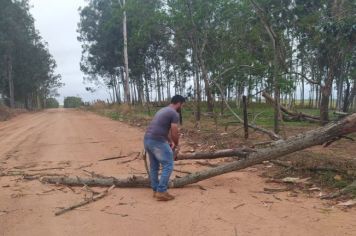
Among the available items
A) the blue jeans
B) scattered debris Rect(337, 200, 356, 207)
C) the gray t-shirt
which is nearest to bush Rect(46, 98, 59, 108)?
the blue jeans

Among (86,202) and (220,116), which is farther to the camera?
(220,116)

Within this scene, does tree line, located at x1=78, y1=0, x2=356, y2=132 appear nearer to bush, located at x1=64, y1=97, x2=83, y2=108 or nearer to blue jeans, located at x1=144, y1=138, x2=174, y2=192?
blue jeans, located at x1=144, y1=138, x2=174, y2=192

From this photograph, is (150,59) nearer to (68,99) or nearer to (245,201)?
(245,201)

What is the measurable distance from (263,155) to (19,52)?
46.8 metres

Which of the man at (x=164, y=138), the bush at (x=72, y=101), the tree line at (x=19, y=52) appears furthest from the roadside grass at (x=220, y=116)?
the bush at (x=72, y=101)

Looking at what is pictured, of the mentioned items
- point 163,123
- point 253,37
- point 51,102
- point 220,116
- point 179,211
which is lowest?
point 179,211

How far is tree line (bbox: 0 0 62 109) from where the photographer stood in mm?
43134

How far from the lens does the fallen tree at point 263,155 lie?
24.3ft

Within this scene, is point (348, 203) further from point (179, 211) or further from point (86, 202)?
point (86, 202)

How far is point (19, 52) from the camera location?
50.0 m

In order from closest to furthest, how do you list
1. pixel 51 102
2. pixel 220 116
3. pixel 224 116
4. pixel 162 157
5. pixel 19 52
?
pixel 162 157, pixel 224 116, pixel 220 116, pixel 19 52, pixel 51 102

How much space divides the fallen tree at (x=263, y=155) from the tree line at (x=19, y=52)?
Result: 3707cm

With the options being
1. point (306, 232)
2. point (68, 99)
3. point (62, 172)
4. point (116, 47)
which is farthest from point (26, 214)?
point (68, 99)

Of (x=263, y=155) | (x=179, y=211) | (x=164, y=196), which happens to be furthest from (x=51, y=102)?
(x=179, y=211)
